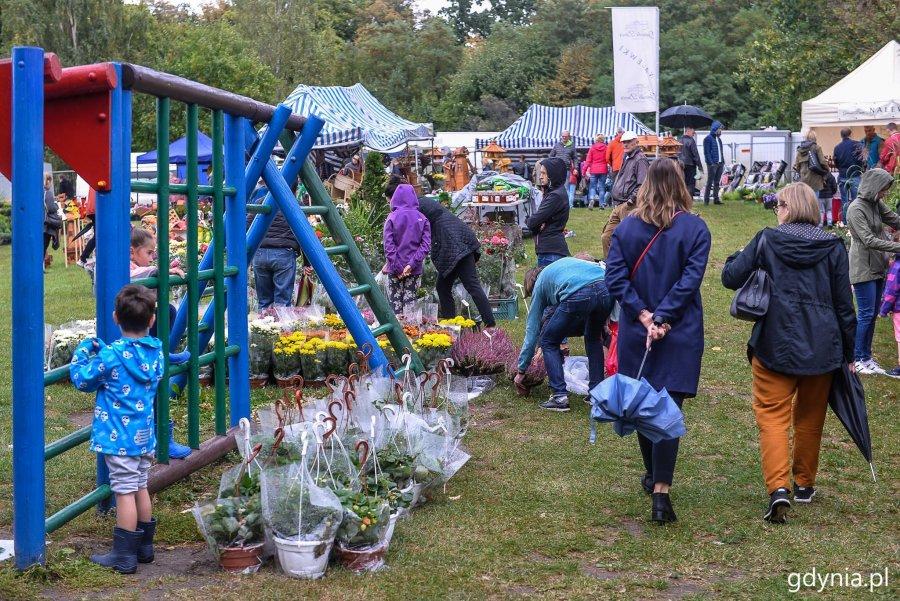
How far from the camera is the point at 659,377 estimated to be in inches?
214

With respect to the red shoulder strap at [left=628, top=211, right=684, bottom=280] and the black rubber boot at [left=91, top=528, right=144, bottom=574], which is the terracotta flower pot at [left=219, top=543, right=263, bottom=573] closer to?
A: the black rubber boot at [left=91, top=528, right=144, bottom=574]

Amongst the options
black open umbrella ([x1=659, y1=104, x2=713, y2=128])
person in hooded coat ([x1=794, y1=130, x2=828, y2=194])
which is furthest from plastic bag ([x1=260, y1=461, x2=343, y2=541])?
black open umbrella ([x1=659, y1=104, x2=713, y2=128])

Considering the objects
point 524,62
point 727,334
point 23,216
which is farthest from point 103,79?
point 524,62

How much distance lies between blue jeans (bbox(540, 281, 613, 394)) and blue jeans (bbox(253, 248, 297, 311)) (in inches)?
127

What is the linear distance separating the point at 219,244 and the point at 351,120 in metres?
21.8

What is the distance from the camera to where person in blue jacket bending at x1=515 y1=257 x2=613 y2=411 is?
7520mm

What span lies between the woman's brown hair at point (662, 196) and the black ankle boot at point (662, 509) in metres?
1.35

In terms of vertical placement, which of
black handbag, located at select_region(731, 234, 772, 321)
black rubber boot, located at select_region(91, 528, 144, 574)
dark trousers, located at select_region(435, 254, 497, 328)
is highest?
black handbag, located at select_region(731, 234, 772, 321)

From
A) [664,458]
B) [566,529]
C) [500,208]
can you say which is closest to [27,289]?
[566,529]

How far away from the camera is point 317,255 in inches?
282

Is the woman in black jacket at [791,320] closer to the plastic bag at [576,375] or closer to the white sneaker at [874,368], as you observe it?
the plastic bag at [576,375]

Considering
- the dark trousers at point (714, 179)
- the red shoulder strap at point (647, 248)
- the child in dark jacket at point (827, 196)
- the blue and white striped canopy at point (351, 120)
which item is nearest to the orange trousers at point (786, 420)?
the red shoulder strap at point (647, 248)

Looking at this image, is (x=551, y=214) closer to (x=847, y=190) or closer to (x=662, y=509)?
(x=662, y=509)

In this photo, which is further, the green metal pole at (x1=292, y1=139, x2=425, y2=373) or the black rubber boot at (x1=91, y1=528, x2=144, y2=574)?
the green metal pole at (x1=292, y1=139, x2=425, y2=373)
